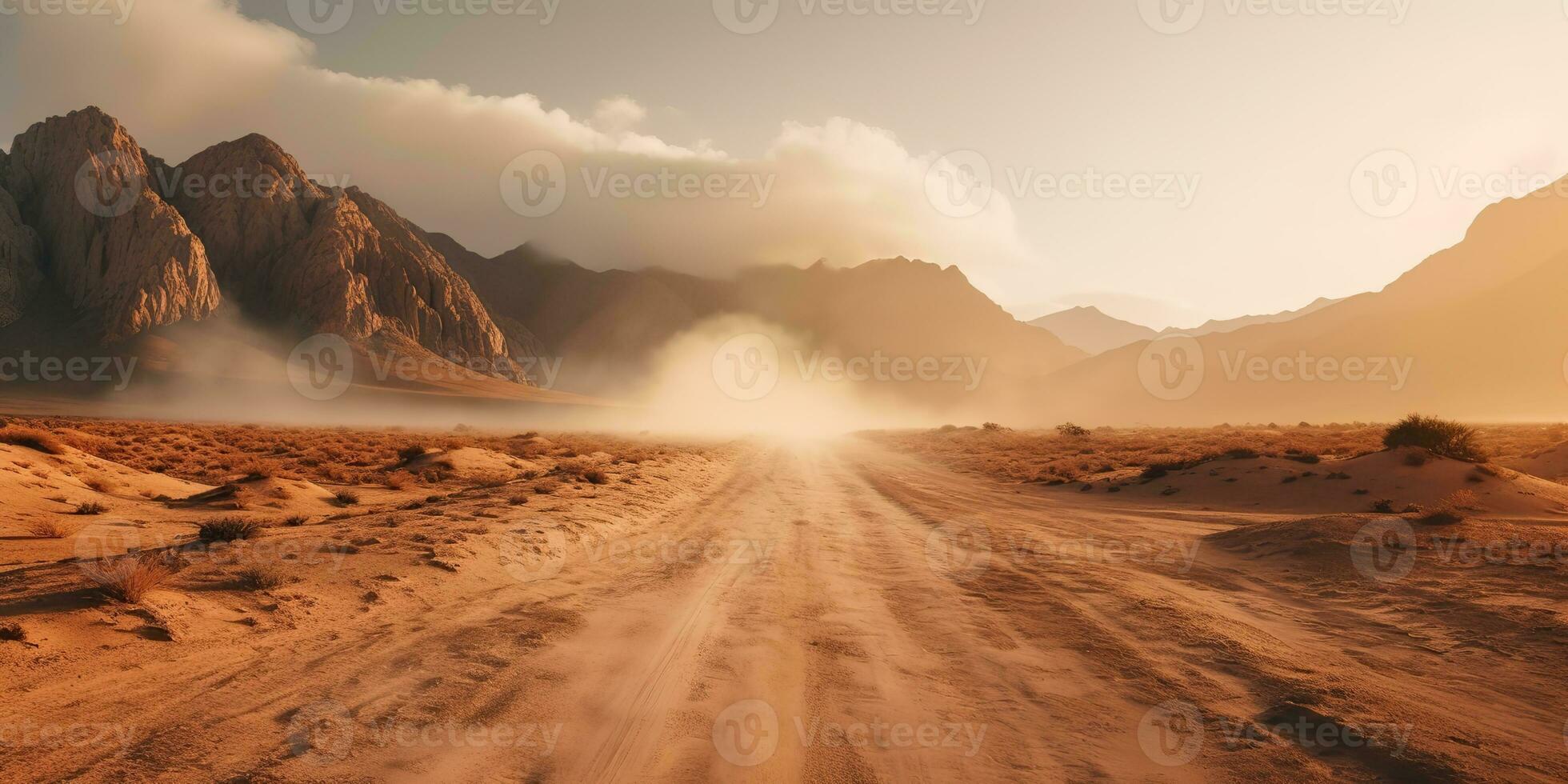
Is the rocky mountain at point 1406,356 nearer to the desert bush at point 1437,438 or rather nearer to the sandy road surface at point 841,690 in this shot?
the desert bush at point 1437,438

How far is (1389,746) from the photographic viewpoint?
4.55 m

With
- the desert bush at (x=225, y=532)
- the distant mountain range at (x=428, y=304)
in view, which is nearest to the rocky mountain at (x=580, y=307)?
the distant mountain range at (x=428, y=304)

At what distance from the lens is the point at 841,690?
220 inches

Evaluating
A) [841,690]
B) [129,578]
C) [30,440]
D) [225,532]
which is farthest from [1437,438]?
[30,440]

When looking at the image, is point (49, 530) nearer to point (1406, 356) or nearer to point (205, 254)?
point (205, 254)

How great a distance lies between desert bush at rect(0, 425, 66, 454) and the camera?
55.1 feet

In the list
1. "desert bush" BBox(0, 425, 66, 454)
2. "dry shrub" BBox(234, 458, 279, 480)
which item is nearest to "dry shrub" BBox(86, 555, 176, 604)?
"desert bush" BBox(0, 425, 66, 454)

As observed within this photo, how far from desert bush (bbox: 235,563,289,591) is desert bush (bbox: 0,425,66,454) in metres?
16.2

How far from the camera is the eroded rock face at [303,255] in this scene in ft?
331

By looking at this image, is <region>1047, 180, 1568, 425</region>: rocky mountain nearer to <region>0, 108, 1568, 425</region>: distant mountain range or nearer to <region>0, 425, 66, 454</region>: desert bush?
<region>0, 108, 1568, 425</region>: distant mountain range

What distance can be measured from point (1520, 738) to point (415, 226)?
607ft

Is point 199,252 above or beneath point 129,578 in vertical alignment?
above

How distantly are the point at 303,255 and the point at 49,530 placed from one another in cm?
11847

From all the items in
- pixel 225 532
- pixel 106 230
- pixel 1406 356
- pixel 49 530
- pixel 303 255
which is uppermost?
pixel 1406 356
